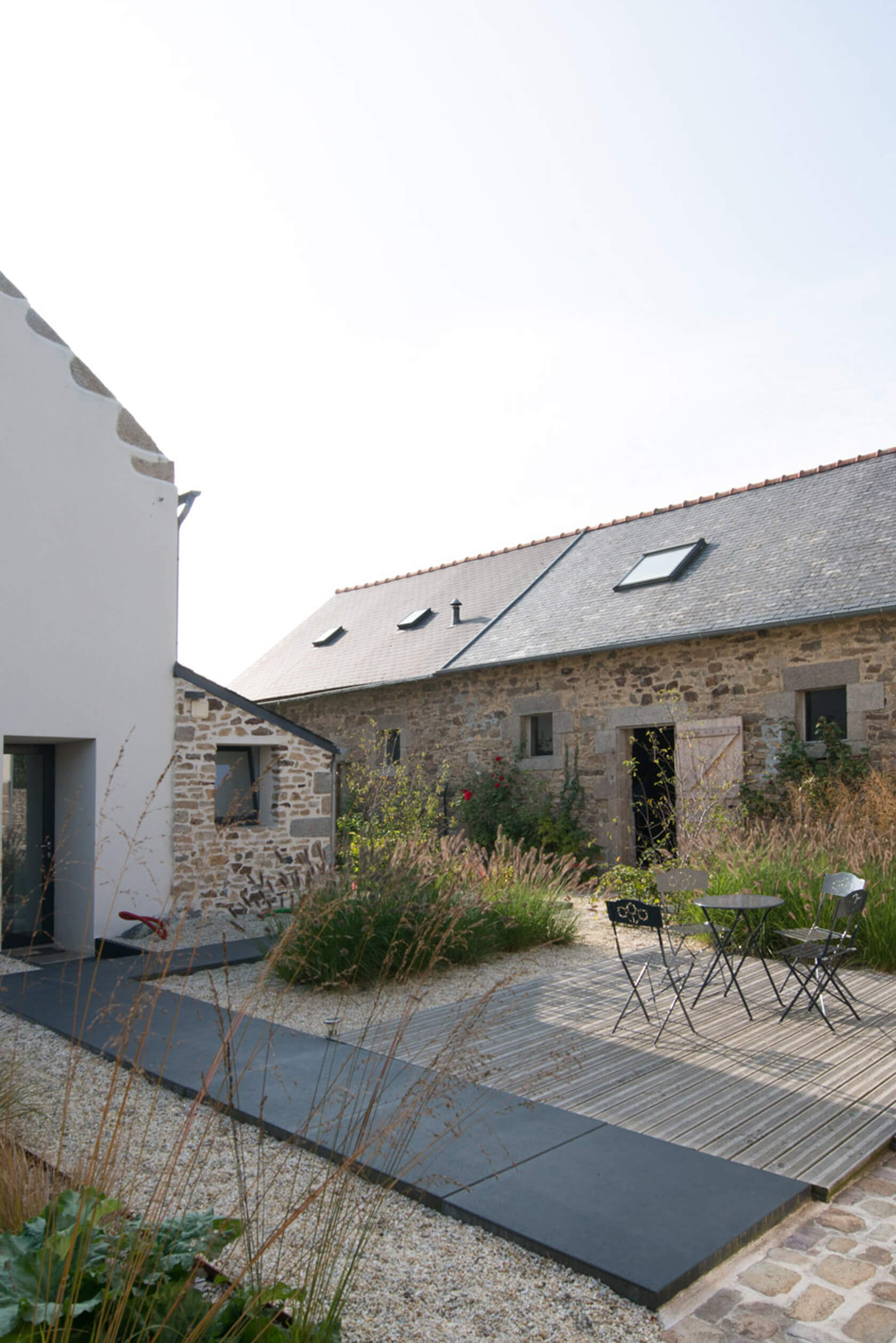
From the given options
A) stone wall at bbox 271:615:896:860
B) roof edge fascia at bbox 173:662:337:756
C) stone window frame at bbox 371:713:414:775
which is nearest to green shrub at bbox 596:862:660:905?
stone wall at bbox 271:615:896:860

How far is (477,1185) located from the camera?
314cm

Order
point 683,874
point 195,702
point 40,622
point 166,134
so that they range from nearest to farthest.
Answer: point 166,134 < point 683,874 < point 40,622 < point 195,702

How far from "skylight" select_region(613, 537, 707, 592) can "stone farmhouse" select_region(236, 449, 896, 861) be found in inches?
1.3

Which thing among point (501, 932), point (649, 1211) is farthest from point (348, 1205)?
point (501, 932)

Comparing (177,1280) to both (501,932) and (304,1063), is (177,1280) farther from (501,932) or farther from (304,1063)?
(501,932)

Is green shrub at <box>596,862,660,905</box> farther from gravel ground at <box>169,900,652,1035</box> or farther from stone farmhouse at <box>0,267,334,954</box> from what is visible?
stone farmhouse at <box>0,267,334,954</box>

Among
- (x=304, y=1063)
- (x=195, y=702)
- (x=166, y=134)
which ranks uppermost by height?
(x=166, y=134)

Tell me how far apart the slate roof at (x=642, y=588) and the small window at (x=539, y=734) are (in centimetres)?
96

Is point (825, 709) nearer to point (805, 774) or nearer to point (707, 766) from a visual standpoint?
point (805, 774)

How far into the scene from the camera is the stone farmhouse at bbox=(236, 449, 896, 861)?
9.63 meters

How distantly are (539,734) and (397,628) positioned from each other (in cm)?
398

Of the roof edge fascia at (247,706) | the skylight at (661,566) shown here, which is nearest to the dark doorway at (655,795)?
the skylight at (661,566)

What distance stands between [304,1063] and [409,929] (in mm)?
1903

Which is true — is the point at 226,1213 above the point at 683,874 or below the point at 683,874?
below
